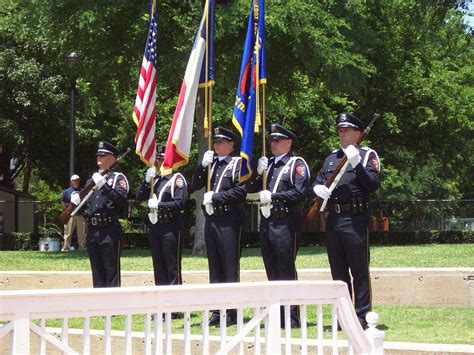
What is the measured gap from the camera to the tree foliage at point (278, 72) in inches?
844

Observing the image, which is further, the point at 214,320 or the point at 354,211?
the point at 214,320

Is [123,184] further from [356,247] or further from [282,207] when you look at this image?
[356,247]

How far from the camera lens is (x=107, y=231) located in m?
11.1

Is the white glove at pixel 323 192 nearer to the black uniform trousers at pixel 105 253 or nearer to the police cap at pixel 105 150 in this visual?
the black uniform trousers at pixel 105 253

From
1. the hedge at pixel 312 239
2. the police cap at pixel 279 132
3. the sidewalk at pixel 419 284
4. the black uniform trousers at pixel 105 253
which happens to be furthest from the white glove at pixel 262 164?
the hedge at pixel 312 239

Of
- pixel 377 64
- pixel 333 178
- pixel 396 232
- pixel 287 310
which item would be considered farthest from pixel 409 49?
pixel 287 310

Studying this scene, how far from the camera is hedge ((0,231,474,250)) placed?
28.7 metres

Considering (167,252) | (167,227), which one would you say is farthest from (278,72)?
(167,252)

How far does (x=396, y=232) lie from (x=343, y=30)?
8925 mm

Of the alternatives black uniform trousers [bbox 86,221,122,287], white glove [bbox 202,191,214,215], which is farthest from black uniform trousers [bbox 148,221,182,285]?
white glove [bbox 202,191,214,215]

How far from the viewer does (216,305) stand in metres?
5.34

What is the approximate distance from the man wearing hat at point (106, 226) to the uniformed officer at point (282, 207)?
2.07 meters

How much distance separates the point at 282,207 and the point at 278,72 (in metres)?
14.4

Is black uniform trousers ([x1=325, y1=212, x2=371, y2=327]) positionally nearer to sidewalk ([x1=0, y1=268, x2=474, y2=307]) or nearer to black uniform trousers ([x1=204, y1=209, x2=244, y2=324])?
black uniform trousers ([x1=204, y1=209, x2=244, y2=324])
